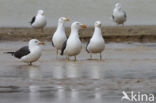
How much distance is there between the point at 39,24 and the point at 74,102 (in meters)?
16.0

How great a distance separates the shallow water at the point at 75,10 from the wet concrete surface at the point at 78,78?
15200 millimetres

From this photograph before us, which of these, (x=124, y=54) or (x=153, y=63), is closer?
(x=153, y=63)

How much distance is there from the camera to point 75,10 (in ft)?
123

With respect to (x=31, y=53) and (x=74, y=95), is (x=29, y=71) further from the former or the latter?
(x=74, y=95)

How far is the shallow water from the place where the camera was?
35184mm

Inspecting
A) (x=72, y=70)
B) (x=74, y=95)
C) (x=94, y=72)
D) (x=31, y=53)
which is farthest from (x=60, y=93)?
(x=31, y=53)

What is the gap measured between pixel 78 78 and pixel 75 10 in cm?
2378

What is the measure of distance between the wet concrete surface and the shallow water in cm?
1520

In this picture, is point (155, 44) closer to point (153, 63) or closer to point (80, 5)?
point (153, 63)

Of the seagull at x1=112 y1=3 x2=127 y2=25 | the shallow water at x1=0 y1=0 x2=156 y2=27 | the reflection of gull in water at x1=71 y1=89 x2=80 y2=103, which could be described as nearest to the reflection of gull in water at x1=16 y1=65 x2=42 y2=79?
the reflection of gull in water at x1=71 y1=89 x2=80 y2=103

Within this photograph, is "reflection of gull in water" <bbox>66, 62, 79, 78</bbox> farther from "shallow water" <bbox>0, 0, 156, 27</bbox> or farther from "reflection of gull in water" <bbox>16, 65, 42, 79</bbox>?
"shallow water" <bbox>0, 0, 156, 27</bbox>

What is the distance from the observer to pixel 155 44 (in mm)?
22688

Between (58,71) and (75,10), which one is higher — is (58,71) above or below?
below

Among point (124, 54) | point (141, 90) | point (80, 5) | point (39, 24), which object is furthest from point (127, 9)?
point (141, 90)
